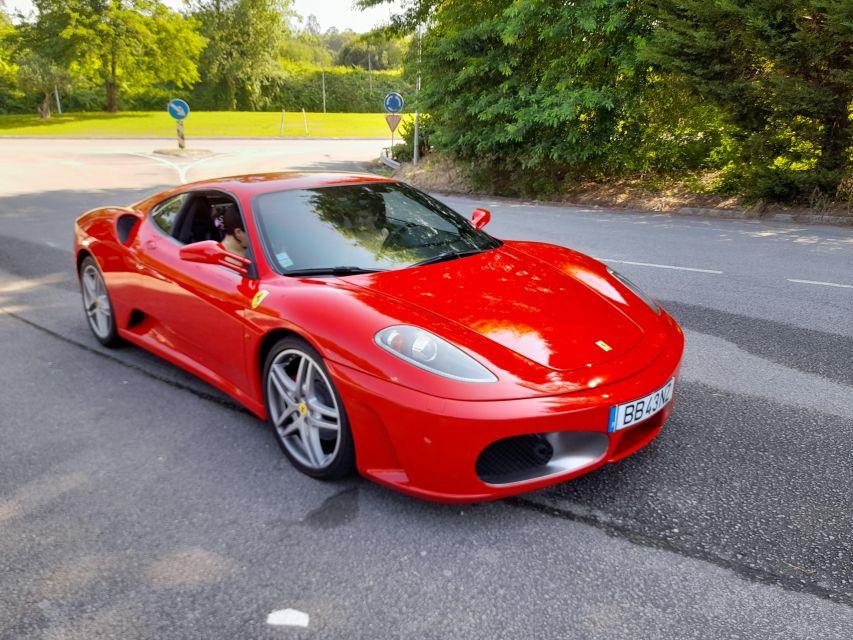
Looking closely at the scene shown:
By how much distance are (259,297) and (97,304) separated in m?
2.25

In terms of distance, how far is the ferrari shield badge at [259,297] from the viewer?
10.0 ft

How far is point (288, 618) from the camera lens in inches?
83.1

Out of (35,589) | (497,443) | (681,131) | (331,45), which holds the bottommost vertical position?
(35,589)

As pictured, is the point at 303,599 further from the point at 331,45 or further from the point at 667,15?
the point at 331,45

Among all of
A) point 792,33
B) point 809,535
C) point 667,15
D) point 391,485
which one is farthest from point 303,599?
point 667,15

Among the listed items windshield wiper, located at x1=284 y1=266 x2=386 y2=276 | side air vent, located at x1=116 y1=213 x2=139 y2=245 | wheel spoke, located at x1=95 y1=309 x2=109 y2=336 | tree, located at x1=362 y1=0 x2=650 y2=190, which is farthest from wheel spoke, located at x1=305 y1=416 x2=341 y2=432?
tree, located at x1=362 y1=0 x2=650 y2=190

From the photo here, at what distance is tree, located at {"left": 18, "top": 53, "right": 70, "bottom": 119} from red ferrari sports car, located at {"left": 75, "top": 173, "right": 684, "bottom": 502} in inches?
1668

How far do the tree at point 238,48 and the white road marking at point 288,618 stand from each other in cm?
5388

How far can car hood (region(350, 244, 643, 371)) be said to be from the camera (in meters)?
2.71

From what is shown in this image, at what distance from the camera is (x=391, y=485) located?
2561 millimetres

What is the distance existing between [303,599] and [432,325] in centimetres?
112

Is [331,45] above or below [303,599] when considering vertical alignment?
above

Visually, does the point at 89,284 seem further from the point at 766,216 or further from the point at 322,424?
the point at 766,216

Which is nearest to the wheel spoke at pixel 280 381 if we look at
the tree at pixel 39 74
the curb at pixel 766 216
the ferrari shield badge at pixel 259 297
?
the ferrari shield badge at pixel 259 297
